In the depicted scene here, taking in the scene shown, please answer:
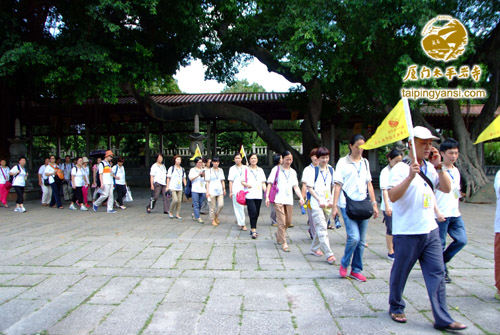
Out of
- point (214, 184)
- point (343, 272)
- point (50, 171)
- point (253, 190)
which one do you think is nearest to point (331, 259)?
point (343, 272)

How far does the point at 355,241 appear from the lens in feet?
12.3

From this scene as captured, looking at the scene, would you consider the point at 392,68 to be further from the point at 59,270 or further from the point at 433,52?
the point at 59,270

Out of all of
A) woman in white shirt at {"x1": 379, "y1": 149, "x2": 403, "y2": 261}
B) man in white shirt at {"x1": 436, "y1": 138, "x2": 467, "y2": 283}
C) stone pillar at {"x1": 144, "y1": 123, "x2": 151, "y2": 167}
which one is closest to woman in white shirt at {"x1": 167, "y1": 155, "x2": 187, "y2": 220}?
woman in white shirt at {"x1": 379, "y1": 149, "x2": 403, "y2": 261}

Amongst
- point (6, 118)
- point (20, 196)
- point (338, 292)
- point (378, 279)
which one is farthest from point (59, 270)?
point (6, 118)

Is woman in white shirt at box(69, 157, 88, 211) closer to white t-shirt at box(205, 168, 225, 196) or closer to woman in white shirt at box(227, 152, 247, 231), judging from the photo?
white t-shirt at box(205, 168, 225, 196)

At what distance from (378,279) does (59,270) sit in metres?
3.71

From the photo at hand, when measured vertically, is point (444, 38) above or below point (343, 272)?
above

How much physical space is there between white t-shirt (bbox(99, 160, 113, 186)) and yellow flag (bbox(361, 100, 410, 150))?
786cm

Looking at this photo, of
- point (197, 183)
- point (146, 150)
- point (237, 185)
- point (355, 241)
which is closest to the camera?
point (355, 241)

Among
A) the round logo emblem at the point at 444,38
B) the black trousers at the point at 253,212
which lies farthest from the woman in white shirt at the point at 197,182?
the round logo emblem at the point at 444,38

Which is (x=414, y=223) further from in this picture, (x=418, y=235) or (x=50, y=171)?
(x=50, y=171)

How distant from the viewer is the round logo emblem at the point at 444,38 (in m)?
8.80

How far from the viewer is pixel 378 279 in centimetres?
394

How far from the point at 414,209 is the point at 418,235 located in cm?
20
